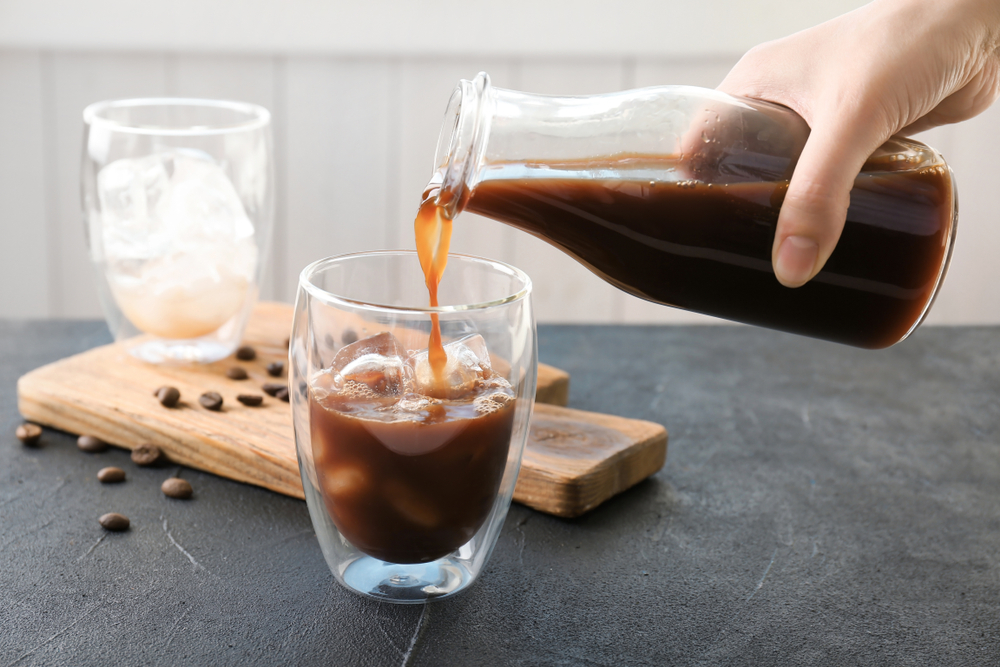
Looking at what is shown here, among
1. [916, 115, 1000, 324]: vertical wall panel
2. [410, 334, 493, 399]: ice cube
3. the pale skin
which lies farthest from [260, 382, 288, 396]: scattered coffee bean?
[916, 115, 1000, 324]: vertical wall panel

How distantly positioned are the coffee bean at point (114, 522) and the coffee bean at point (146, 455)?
0.49 feet

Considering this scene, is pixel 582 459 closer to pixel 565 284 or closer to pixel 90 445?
pixel 90 445

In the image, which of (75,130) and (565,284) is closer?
(75,130)

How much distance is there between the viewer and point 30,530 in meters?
0.98

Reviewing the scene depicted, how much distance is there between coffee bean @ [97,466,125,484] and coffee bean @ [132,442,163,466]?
4cm

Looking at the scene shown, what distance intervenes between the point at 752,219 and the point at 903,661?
15.5 inches

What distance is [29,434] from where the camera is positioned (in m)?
1.17

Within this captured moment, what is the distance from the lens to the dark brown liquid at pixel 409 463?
826 mm

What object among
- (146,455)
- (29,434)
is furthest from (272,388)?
(29,434)

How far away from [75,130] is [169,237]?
1.25m

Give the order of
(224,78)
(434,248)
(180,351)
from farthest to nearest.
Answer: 1. (224,78)
2. (180,351)
3. (434,248)

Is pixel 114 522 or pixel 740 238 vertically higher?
pixel 740 238

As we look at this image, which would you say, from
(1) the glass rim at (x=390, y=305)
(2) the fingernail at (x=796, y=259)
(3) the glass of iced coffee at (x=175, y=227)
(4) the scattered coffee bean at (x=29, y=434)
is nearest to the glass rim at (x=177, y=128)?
(3) the glass of iced coffee at (x=175, y=227)

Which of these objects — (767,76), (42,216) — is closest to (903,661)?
(767,76)
